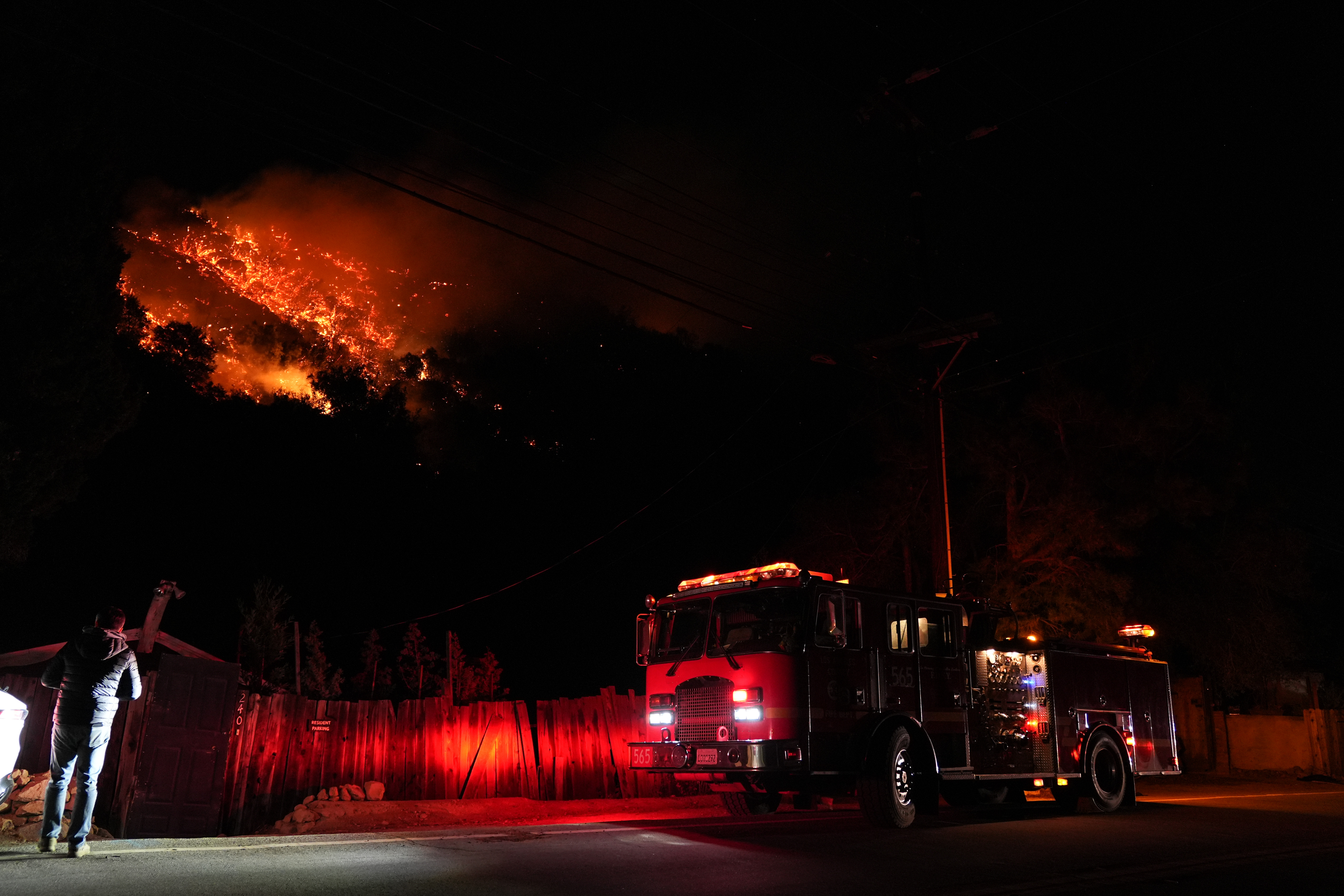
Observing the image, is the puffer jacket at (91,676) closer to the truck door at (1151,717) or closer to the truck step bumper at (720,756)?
the truck step bumper at (720,756)

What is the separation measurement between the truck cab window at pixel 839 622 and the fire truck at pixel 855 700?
0.05 feet

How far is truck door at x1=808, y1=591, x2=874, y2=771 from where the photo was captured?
11.2 meters

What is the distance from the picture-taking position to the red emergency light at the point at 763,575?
1180cm

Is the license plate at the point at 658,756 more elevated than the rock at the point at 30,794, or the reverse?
the license plate at the point at 658,756

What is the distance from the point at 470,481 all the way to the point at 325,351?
755 centimetres

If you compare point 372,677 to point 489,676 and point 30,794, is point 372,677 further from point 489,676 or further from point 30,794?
point 30,794

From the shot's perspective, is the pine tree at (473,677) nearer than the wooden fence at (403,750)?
No

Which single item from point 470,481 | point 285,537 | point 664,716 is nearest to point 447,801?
point 664,716

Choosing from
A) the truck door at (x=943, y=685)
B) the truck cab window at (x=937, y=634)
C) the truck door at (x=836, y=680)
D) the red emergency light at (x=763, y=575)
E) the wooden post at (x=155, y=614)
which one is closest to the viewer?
the wooden post at (x=155, y=614)

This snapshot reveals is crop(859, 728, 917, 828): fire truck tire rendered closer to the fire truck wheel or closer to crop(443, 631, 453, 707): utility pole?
the fire truck wheel

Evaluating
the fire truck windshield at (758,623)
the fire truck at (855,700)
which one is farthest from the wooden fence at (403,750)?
the fire truck windshield at (758,623)

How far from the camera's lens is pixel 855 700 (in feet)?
38.5

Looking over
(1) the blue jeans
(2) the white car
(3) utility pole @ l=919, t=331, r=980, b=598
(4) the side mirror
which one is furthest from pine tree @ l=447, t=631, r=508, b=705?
(2) the white car

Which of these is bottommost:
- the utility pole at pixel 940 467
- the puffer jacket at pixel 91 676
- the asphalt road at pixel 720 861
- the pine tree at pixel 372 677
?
the asphalt road at pixel 720 861
